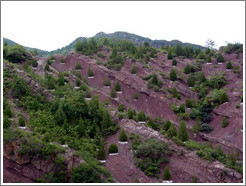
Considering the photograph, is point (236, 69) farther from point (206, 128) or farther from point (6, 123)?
point (6, 123)

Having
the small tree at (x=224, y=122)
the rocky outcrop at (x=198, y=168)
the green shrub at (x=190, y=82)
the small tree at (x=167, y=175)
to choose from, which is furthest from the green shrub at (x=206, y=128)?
the small tree at (x=167, y=175)

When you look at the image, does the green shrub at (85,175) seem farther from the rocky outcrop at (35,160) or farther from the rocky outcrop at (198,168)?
the rocky outcrop at (198,168)

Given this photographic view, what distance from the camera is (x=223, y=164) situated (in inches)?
711

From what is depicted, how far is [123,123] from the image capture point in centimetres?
2292

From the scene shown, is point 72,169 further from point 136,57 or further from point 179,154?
point 136,57

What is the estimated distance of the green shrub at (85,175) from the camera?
1571 centimetres

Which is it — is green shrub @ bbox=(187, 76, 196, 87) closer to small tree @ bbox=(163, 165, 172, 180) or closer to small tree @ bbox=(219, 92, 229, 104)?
small tree @ bbox=(219, 92, 229, 104)

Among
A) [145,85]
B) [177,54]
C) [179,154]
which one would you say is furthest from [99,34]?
[179,154]

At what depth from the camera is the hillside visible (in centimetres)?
1688

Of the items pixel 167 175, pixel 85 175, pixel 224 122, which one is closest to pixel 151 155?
pixel 167 175

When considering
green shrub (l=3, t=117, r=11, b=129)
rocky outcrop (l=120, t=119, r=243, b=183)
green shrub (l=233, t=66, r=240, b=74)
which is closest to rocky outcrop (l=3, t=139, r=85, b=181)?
green shrub (l=3, t=117, r=11, b=129)

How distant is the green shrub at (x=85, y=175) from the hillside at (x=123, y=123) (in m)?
0.06

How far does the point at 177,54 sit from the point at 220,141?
20833 millimetres

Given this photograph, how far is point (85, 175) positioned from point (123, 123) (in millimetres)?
7895
